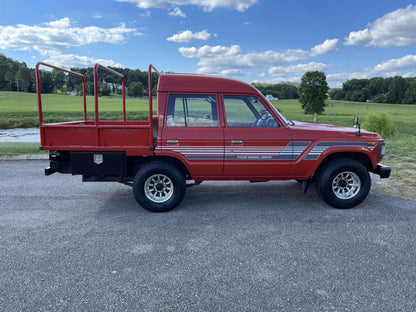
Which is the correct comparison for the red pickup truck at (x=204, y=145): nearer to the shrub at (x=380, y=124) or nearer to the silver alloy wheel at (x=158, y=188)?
the silver alloy wheel at (x=158, y=188)

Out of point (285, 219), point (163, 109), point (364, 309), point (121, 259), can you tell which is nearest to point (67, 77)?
point (163, 109)

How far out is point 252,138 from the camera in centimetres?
475

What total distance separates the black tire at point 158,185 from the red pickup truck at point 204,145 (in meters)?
0.02

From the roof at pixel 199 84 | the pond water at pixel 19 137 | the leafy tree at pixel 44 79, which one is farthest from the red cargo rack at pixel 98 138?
the pond water at pixel 19 137

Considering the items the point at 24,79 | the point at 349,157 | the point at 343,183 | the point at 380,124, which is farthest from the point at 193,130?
the point at 24,79

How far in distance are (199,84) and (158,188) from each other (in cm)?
185

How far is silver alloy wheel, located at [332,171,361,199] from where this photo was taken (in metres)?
5.00

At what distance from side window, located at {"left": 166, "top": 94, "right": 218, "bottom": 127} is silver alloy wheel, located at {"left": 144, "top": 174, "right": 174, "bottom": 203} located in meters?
0.91

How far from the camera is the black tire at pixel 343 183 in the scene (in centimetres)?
491

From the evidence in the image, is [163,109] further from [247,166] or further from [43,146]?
[43,146]

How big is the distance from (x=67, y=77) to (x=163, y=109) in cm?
335

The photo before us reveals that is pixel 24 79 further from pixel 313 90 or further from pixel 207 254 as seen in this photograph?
pixel 207 254

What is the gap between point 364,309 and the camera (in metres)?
2.50

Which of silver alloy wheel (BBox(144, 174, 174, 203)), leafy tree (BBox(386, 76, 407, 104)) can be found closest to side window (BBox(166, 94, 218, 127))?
silver alloy wheel (BBox(144, 174, 174, 203))
